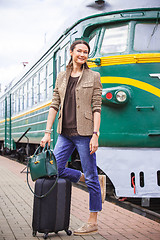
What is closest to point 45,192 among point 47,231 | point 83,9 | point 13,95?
point 47,231

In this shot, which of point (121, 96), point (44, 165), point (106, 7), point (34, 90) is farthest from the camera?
point (34, 90)

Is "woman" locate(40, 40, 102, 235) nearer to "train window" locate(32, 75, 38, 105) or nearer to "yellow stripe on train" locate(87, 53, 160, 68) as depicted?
"yellow stripe on train" locate(87, 53, 160, 68)

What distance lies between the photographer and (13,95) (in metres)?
17.5

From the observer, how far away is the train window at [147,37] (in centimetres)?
651

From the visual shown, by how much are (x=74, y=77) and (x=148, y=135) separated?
209cm

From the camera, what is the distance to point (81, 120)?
448cm

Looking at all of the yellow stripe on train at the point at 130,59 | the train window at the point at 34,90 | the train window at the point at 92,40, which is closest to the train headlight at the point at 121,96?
the yellow stripe on train at the point at 130,59

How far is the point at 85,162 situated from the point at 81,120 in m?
0.43

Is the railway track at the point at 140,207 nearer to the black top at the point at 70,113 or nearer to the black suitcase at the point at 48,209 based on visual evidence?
the black suitcase at the point at 48,209

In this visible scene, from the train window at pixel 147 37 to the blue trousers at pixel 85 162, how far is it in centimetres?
249

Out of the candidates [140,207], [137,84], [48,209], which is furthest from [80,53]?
[140,207]

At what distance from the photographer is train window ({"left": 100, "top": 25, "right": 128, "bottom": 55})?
22.1 feet

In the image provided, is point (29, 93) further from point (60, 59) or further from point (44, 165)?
point (44, 165)

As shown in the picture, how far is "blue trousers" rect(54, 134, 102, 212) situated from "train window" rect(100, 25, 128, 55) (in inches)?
100.0
